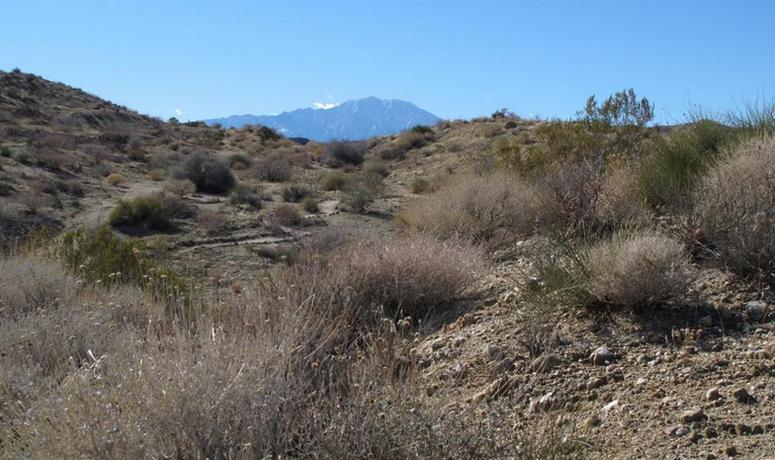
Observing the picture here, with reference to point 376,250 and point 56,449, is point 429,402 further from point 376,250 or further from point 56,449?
point 376,250

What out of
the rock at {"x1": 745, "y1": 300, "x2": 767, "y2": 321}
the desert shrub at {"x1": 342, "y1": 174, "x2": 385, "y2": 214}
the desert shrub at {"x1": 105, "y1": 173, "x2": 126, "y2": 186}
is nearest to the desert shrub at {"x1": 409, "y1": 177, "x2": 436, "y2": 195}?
the desert shrub at {"x1": 342, "y1": 174, "x2": 385, "y2": 214}

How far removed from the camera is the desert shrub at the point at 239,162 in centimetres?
3553

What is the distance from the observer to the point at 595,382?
496 cm

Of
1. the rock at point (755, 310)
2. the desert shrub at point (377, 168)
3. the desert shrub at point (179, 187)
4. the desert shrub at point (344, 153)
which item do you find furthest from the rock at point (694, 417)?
the desert shrub at point (344, 153)

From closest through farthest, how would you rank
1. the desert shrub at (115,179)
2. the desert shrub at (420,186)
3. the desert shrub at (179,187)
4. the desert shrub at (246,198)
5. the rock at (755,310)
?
the rock at (755,310) → the desert shrub at (246,198) → the desert shrub at (179,187) → the desert shrub at (420,186) → the desert shrub at (115,179)

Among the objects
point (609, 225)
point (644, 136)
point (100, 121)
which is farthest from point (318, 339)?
point (100, 121)

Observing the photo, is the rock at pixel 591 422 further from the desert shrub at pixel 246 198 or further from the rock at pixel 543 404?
the desert shrub at pixel 246 198

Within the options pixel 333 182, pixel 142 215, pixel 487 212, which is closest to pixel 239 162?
pixel 333 182

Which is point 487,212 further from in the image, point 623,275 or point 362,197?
point 362,197

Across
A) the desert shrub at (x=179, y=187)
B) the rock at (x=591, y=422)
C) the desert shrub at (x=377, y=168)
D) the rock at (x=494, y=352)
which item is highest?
the desert shrub at (x=377, y=168)

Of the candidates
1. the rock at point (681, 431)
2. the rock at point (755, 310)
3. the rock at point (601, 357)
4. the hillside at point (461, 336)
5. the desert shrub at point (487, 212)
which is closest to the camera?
the hillside at point (461, 336)

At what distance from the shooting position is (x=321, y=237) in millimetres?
12703

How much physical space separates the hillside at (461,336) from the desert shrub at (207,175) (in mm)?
15765

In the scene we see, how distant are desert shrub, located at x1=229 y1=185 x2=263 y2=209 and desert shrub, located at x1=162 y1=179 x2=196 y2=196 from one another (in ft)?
5.83
